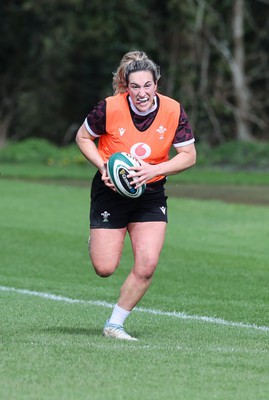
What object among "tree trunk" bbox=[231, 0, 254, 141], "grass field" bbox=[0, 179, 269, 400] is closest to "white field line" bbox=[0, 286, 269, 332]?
"grass field" bbox=[0, 179, 269, 400]

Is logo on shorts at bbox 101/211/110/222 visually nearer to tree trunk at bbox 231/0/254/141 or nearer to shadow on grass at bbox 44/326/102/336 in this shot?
shadow on grass at bbox 44/326/102/336

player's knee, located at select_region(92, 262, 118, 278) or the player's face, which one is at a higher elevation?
the player's face

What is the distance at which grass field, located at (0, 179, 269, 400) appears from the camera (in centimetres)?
696

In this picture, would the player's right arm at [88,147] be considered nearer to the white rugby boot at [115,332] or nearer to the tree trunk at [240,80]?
the white rugby boot at [115,332]

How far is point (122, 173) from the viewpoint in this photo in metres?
8.47

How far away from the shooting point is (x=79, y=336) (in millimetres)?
8883

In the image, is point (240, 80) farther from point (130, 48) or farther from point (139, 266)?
point (139, 266)

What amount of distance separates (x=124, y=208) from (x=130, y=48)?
3139 centimetres

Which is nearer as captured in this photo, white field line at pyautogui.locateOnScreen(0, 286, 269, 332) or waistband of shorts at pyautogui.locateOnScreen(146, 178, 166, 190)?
waistband of shorts at pyautogui.locateOnScreen(146, 178, 166, 190)

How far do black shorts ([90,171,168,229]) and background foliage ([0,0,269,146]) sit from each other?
27.1 metres

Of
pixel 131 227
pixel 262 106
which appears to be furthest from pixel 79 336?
pixel 262 106

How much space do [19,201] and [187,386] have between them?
16.6 m

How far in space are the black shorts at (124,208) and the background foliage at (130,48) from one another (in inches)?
1067

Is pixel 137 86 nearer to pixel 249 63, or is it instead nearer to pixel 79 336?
pixel 79 336
